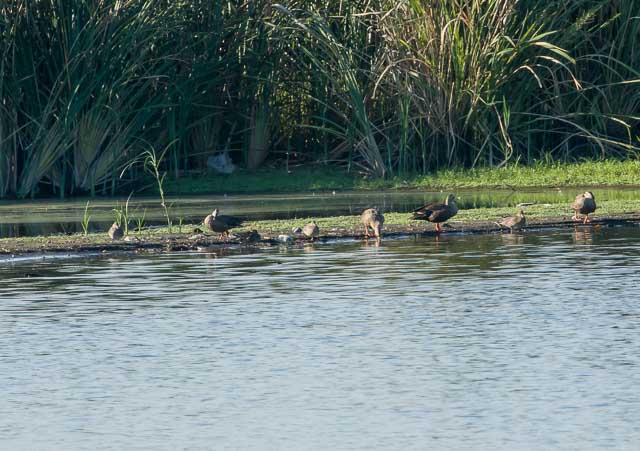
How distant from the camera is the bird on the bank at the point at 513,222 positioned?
16630 millimetres

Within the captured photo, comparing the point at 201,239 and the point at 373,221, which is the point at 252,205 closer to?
the point at 201,239

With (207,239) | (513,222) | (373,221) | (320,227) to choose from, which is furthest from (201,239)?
(513,222)

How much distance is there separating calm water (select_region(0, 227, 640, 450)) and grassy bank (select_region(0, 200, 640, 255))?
847mm

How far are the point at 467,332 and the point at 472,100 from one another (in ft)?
45.9

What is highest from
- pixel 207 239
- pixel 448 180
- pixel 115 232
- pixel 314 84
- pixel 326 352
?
pixel 314 84

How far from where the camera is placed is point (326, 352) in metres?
9.63

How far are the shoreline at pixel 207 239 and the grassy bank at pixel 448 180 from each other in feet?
18.7

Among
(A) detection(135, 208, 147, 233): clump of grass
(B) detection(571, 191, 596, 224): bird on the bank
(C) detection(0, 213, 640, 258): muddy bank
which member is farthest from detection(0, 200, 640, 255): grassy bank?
(B) detection(571, 191, 596, 224): bird on the bank

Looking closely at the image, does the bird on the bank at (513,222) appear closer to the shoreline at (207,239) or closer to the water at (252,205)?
the shoreline at (207,239)

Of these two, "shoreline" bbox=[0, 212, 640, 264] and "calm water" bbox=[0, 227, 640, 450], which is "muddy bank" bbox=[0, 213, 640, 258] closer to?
"shoreline" bbox=[0, 212, 640, 264]

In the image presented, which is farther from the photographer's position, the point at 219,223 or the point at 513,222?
the point at 513,222

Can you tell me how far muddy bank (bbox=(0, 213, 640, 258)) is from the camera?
A: 15.5m

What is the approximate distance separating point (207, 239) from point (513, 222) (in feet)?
11.7

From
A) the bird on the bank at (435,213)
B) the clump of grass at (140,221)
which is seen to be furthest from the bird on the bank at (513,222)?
the clump of grass at (140,221)
